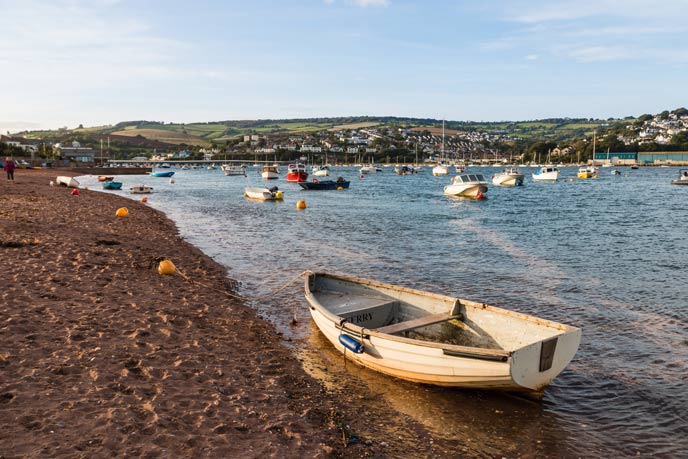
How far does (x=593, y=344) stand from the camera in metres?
11.8

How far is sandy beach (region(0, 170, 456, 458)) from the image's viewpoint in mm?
6332

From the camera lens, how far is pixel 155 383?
7.91 metres

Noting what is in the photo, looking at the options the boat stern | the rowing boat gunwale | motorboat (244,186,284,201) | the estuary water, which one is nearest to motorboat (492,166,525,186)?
the estuary water

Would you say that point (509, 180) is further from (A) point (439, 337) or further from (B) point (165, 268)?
(A) point (439, 337)

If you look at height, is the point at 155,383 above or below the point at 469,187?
below

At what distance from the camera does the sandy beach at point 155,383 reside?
249 inches

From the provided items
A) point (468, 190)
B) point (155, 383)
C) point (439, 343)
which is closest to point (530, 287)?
point (439, 343)

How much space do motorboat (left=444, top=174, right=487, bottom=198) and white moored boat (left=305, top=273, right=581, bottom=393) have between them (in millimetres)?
44668

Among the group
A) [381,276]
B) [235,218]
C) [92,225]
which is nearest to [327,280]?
[381,276]

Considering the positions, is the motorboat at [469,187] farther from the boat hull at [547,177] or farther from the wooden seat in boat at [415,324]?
the boat hull at [547,177]

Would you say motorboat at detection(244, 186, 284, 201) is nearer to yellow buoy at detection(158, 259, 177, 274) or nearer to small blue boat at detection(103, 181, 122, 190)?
small blue boat at detection(103, 181, 122, 190)

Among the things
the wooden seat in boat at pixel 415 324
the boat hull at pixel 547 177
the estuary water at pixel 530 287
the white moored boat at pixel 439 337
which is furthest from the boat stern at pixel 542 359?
the boat hull at pixel 547 177

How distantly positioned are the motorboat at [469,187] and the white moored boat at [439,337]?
4467 cm

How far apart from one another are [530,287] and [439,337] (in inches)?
291
